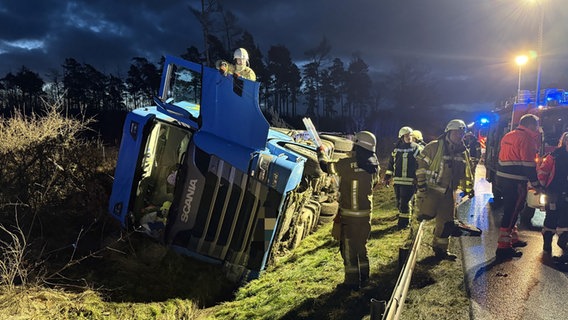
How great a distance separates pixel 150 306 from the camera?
13.5 ft

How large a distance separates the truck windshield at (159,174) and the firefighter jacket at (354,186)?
2570mm

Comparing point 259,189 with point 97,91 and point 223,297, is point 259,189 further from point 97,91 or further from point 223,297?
point 97,91

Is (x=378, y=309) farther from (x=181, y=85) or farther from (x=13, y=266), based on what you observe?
(x=181, y=85)

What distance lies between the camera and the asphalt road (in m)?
3.46

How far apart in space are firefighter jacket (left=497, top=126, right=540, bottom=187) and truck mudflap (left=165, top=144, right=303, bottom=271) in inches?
111

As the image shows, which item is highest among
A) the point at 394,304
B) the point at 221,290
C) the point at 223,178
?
the point at 223,178

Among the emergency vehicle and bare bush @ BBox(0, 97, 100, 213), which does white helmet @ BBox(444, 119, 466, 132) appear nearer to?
the emergency vehicle

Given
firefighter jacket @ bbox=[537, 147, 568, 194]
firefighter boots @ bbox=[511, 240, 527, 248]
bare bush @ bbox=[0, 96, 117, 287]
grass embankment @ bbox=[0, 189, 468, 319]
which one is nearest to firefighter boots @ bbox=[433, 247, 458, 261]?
grass embankment @ bbox=[0, 189, 468, 319]

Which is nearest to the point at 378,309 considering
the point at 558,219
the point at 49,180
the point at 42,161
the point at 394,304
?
the point at 394,304

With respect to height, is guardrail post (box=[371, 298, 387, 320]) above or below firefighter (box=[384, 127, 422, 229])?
below

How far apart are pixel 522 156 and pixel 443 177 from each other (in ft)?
3.35

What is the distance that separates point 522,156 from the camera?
4.89m

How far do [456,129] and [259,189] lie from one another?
9.31ft

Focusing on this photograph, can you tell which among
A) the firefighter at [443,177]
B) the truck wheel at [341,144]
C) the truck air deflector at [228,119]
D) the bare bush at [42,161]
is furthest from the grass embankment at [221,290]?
the truck wheel at [341,144]
